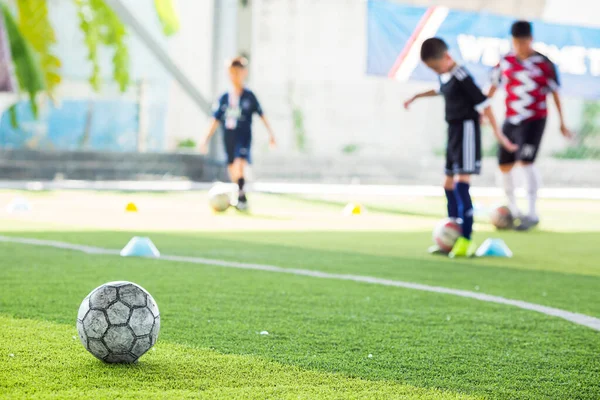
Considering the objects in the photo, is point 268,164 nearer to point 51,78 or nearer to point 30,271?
point 51,78

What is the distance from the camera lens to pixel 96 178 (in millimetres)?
19266

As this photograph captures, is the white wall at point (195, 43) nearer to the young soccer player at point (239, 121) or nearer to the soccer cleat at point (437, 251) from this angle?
the young soccer player at point (239, 121)

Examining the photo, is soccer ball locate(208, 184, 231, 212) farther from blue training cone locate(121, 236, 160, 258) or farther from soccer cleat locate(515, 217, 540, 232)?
blue training cone locate(121, 236, 160, 258)

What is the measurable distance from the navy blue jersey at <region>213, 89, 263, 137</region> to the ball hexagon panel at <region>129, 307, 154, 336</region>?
29.0 ft

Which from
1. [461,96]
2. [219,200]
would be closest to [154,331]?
[461,96]

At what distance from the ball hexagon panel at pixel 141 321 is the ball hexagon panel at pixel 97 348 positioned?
129 mm

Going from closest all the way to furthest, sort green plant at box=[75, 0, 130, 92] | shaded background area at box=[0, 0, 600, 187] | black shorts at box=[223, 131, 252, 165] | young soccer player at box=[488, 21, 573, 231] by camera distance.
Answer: young soccer player at box=[488, 21, 573, 231] < black shorts at box=[223, 131, 252, 165] < green plant at box=[75, 0, 130, 92] < shaded background area at box=[0, 0, 600, 187]

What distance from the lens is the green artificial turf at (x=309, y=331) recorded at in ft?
10.5

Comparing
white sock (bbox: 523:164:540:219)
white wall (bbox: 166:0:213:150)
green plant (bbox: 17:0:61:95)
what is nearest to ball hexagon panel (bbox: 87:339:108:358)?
white sock (bbox: 523:164:540:219)

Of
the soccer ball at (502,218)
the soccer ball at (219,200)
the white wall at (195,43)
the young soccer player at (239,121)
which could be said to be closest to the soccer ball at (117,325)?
the soccer ball at (502,218)

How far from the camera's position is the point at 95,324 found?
10.9 feet

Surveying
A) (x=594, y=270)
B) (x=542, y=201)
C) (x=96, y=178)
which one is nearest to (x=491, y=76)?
(x=594, y=270)

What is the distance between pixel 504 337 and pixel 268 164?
18.0 meters

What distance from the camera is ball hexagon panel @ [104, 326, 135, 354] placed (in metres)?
3.30
